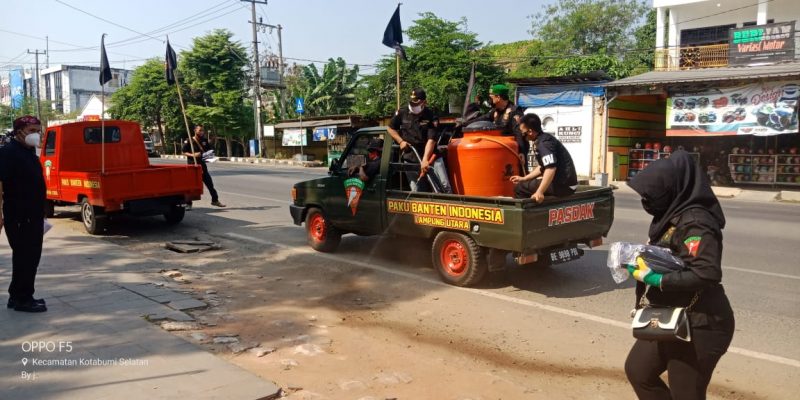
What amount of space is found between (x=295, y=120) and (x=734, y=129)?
82.0 feet

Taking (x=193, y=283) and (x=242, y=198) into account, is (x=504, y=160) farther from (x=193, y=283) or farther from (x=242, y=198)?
(x=242, y=198)

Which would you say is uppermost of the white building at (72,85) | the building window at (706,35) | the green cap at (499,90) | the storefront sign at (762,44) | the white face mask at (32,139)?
the white building at (72,85)

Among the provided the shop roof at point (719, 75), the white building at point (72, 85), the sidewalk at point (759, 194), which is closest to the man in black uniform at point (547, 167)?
the sidewalk at point (759, 194)

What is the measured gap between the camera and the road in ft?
14.1

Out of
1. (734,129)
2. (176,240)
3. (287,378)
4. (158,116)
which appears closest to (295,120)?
(158,116)

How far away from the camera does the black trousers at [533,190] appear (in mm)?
6180

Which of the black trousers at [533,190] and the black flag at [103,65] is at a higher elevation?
the black flag at [103,65]

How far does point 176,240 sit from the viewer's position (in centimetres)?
959

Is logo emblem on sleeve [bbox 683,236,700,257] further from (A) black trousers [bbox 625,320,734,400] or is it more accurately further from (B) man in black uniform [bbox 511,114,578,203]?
(B) man in black uniform [bbox 511,114,578,203]

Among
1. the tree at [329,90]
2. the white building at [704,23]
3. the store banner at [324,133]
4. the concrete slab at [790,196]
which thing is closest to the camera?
the concrete slab at [790,196]

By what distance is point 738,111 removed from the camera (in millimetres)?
18359

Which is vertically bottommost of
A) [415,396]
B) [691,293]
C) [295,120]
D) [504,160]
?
[415,396]

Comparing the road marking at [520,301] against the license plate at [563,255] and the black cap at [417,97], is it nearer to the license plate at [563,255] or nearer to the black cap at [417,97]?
the license plate at [563,255]

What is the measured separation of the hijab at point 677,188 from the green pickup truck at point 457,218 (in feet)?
9.90
